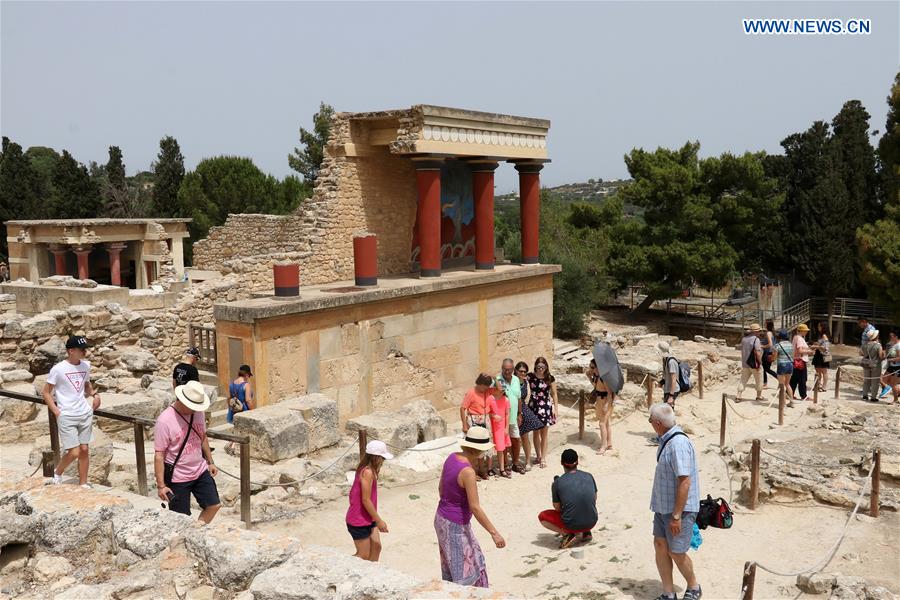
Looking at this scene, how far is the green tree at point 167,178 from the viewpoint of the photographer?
137 ft

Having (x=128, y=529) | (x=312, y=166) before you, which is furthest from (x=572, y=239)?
(x=128, y=529)

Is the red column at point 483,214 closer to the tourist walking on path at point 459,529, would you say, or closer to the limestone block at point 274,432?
the limestone block at point 274,432

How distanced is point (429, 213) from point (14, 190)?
33.6m

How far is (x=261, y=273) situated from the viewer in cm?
1538

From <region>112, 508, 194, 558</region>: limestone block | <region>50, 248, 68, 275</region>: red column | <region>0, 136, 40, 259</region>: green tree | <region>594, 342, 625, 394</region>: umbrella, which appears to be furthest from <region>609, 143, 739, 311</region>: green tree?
<region>0, 136, 40, 259</region>: green tree

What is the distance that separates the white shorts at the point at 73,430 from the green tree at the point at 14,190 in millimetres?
37383

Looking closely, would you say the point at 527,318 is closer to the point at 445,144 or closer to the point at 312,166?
the point at 445,144

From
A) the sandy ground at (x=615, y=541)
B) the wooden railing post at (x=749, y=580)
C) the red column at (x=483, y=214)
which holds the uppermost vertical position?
the red column at (x=483, y=214)

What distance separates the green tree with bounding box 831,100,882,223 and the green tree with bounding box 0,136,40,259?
124 feet

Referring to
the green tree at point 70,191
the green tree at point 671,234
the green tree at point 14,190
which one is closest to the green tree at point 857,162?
the green tree at point 671,234

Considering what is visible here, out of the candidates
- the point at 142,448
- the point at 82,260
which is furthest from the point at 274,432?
the point at 82,260

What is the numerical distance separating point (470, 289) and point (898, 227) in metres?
19.6

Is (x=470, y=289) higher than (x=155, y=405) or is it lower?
higher

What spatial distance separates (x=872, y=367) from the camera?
1473 centimetres
